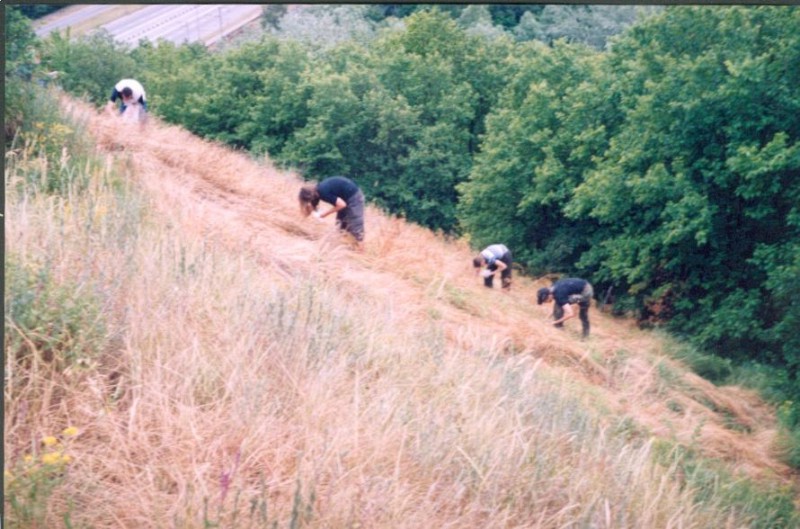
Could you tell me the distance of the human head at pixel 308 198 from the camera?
887cm

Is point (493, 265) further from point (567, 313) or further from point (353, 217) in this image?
point (353, 217)

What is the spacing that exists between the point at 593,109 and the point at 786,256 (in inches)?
263

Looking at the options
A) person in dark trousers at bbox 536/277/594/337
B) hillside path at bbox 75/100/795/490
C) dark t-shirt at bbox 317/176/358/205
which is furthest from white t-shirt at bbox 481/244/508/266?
dark t-shirt at bbox 317/176/358/205

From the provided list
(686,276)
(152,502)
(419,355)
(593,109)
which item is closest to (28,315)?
(152,502)

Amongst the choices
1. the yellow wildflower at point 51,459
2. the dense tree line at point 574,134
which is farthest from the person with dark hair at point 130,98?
the yellow wildflower at point 51,459

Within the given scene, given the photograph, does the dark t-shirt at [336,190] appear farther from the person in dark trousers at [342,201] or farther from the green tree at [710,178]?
the green tree at [710,178]

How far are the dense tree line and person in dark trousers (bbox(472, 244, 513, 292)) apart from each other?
10.1ft

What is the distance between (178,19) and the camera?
17.1 ft

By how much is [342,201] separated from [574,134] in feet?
31.6

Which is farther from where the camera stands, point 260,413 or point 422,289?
point 422,289

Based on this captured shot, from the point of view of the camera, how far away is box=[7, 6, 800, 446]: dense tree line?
11688mm

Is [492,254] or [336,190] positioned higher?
[336,190]

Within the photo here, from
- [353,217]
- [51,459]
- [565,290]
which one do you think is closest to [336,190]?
[353,217]

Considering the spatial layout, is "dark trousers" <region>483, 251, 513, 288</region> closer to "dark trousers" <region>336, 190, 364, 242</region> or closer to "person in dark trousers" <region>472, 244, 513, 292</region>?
"person in dark trousers" <region>472, 244, 513, 292</region>
